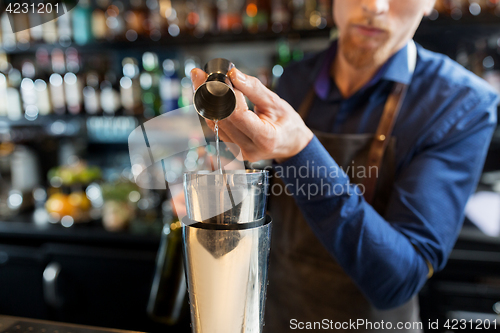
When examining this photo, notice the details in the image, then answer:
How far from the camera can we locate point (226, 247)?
1.59 feet

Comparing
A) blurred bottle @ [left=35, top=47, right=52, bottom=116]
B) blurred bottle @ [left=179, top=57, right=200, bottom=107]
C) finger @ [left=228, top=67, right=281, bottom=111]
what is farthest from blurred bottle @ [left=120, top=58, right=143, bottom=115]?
finger @ [left=228, top=67, right=281, bottom=111]

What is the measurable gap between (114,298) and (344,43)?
1.68 m

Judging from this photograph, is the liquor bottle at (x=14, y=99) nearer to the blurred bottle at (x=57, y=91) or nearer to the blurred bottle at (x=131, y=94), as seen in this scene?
the blurred bottle at (x=57, y=91)

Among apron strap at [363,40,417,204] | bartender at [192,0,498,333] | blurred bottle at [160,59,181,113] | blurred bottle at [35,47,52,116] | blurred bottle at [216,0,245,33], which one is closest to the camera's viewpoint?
bartender at [192,0,498,333]

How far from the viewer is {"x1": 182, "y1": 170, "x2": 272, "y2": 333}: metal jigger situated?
0.48 meters

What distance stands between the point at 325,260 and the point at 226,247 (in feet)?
2.11

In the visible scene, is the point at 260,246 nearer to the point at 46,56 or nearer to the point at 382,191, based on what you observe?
the point at 382,191

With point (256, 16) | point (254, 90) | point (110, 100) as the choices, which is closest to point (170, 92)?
point (110, 100)

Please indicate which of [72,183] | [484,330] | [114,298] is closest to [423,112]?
[484,330]

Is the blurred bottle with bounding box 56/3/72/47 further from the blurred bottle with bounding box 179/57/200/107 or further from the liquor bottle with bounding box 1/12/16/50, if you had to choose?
the blurred bottle with bounding box 179/57/200/107

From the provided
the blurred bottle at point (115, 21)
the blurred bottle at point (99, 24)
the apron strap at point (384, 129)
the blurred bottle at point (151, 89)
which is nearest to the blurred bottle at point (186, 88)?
the blurred bottle at point (151, 89)

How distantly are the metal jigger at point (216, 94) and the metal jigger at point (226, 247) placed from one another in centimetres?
9

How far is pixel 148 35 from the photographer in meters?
2.21

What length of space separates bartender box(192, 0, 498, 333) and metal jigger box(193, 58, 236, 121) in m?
0.02
